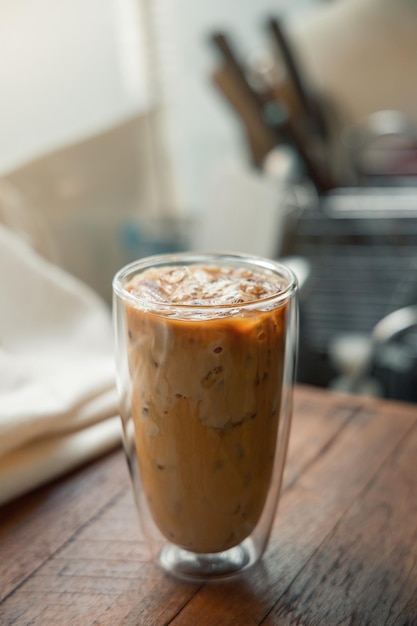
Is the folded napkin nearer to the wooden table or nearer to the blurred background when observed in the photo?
the wooden table

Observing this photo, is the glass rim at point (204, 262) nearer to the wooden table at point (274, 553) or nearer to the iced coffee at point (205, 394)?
the iced coffee at point (205, 394)

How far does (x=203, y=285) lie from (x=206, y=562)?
0.65ft

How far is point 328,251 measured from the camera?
60.2 inches

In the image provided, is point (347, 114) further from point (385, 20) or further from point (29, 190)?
point (29, 190)

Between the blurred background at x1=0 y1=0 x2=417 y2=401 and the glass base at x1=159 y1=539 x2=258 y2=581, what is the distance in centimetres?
50

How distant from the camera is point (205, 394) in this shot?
0.47m

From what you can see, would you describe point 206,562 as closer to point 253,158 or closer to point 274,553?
point 274,553

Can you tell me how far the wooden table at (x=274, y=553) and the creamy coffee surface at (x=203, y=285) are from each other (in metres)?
0.19

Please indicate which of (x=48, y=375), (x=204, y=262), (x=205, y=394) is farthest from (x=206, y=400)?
(x=48, y=375)

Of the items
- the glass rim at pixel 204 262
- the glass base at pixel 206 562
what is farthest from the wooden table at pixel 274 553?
the glass rim at pixel 204 262

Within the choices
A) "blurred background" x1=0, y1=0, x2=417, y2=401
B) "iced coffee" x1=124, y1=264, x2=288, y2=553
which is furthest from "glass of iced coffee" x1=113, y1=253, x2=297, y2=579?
"blurred background" x1=0, y1=0, x2=417, y2=401

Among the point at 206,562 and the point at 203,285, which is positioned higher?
the point at 203,285

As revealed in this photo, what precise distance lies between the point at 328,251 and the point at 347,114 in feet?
1.23

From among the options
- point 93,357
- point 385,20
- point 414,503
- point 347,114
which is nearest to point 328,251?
point 347,114
